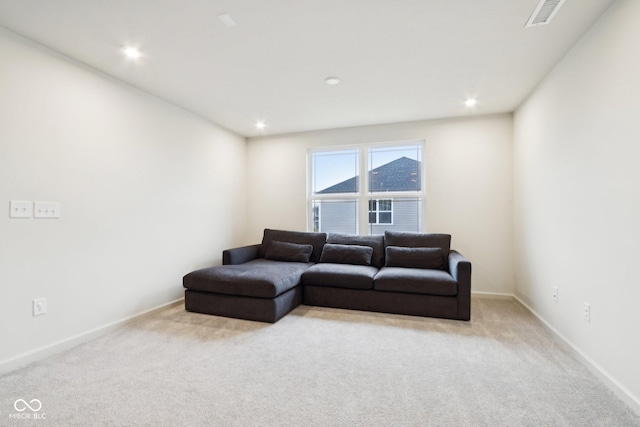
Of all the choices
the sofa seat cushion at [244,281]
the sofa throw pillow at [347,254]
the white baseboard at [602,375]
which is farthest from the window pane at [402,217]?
the white baseboard at [602,375]

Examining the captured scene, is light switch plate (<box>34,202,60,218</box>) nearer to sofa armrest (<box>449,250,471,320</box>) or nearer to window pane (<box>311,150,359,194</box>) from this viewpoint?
window pane (<box>311,150,359,194</box>)

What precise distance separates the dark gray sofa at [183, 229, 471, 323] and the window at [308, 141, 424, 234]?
47 centimetres

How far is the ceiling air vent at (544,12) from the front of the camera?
6.37ft

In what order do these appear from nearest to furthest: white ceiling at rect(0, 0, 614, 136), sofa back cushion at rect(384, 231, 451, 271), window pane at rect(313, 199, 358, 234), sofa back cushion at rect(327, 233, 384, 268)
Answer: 1. white ceiling at rect(0, 0, 614, 136)
2. sofa back cushion at rect(384, 231, 451, 271)
3. sofa back cushion at rect(327, 233, 384, 268)
4. window pane at rect(313, 199, 358, 234)

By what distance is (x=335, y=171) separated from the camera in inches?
196

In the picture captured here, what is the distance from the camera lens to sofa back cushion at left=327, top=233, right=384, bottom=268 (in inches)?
165

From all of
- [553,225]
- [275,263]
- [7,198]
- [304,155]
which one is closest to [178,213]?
[275,263]

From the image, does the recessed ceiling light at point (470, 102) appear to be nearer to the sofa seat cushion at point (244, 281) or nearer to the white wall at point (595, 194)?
the white wall at point (595, 194)

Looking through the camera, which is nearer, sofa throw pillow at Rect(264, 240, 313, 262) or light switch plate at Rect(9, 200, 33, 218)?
light switch plate at Rect(9, 200, 33, 218)

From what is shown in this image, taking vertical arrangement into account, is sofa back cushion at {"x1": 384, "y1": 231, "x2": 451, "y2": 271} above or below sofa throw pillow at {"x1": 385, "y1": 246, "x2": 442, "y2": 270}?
above

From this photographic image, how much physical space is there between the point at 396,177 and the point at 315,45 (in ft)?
8.52

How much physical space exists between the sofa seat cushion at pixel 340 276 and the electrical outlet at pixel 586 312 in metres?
1.82

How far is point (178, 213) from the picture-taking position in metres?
3.82

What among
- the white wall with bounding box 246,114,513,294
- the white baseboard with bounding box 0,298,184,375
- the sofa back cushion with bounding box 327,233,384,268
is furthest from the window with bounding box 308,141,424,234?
the white baseboard with bounding box 0,298,184,375
